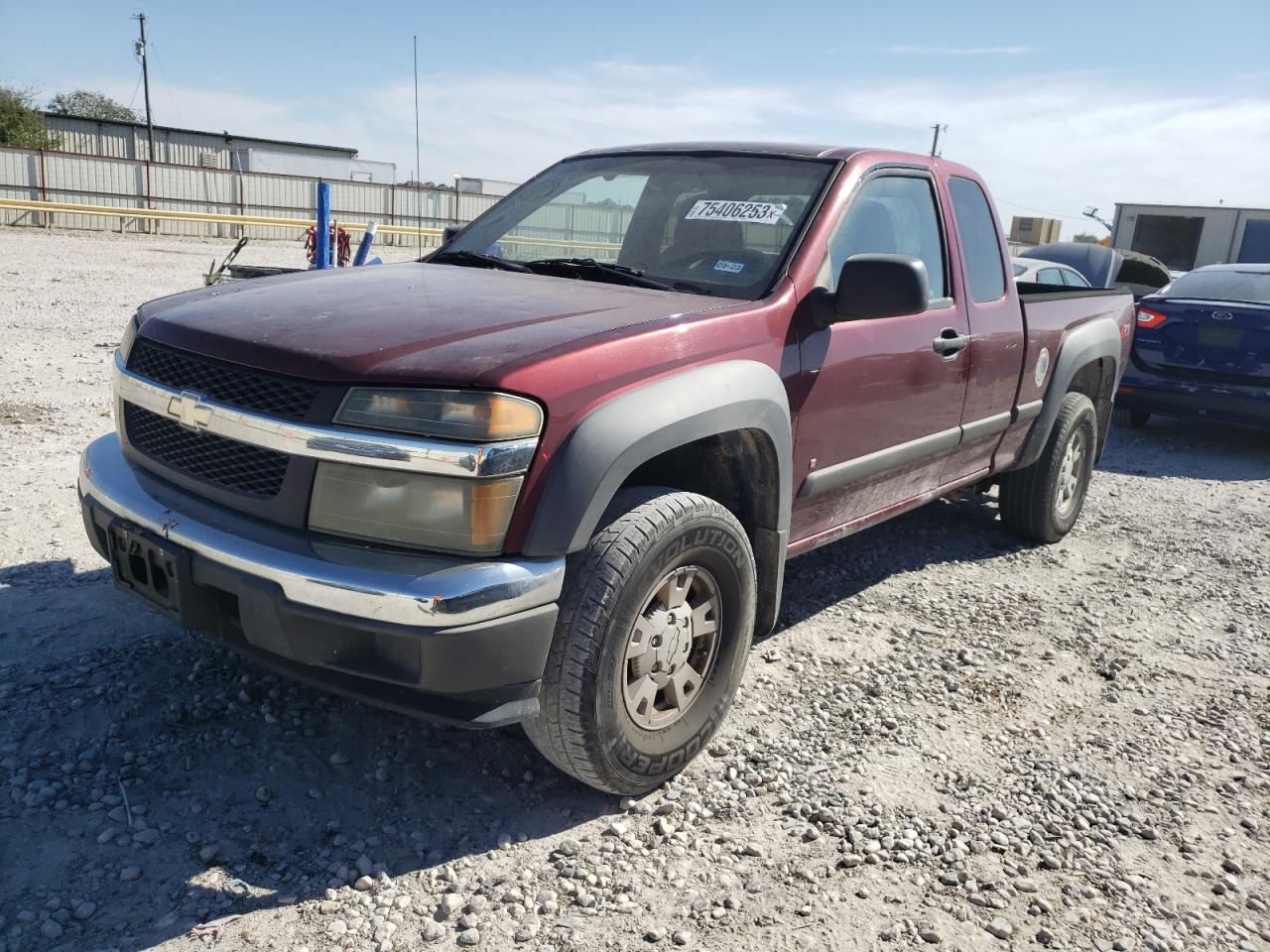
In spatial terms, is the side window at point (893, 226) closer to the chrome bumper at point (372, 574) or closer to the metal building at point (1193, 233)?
the chrome bumper at point (372, 574)

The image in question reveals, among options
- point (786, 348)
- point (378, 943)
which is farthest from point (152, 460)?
point (786, 348)

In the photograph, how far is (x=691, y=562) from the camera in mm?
2801

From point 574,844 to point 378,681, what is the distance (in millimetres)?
720

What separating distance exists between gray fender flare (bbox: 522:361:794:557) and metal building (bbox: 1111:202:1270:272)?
1038 inches

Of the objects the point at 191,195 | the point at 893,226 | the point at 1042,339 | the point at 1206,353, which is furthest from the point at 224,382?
the point at 191,195

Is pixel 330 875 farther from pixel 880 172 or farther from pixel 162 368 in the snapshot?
pixel 880 172

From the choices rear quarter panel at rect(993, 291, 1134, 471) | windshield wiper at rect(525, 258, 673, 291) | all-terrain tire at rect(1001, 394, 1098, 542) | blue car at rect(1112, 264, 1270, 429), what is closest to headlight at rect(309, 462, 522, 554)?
windshield wiper at rect(525, 258, 673, 291)

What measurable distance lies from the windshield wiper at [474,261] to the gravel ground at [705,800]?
1.62 meters

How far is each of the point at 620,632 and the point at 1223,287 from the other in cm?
817

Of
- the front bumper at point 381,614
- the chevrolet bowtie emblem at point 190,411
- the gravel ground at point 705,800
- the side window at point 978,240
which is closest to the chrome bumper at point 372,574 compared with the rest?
the front bumper at point 381,614

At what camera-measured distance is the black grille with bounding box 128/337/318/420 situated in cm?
238

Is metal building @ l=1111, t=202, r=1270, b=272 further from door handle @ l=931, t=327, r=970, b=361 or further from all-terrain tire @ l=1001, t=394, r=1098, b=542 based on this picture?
door handle @ l=931, t=327, r=970, b=361

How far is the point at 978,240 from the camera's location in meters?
4.41

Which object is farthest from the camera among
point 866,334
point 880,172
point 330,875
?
point 880,172
